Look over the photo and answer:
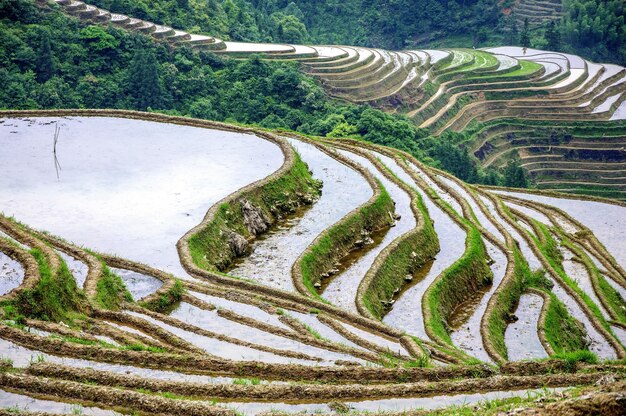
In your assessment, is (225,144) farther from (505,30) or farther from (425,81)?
(505,30)

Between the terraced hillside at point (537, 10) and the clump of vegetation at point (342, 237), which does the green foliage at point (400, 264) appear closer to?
the clump of vegetation at point (342, 237)

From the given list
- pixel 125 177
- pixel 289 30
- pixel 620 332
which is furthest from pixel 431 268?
pixel 289 30

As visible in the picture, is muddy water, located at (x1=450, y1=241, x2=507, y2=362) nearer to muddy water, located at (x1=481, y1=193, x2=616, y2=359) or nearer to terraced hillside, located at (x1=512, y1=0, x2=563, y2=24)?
muddy water, located at (x1=481, y1=193, x2=616, y2=359)

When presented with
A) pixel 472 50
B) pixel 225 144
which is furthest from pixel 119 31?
pixel 472 50

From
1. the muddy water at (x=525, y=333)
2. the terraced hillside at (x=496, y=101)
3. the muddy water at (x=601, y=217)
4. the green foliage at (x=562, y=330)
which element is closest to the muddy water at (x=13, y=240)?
the muddy water at (x=525, y=333)

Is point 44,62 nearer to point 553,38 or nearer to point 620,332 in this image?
point 620,332

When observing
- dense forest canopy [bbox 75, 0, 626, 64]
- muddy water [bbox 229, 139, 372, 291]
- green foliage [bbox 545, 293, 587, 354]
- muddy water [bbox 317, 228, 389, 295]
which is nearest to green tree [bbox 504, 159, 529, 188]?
muddy water [bbox 229, 139, 372, 291]
